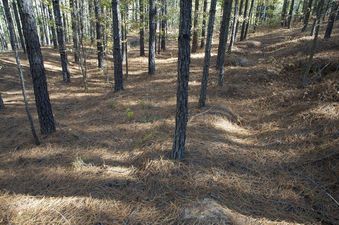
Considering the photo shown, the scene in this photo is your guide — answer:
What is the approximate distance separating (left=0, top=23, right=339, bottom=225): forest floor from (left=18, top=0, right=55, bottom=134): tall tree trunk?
25.6 inches

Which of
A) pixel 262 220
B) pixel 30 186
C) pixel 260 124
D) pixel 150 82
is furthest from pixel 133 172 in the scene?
pixel 150 82

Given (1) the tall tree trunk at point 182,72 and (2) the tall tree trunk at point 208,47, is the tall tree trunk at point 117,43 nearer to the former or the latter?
(2) the tall tree trunk at point 208,47

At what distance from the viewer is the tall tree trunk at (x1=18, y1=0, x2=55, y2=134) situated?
266 inches

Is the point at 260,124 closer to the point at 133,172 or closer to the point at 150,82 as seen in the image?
the point at 133,172

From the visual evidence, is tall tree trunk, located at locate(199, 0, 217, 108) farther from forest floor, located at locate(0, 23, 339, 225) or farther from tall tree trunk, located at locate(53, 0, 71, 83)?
tall tree trunk, located at locate(53, 0, 71, 83)

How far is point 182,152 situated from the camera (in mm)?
5238

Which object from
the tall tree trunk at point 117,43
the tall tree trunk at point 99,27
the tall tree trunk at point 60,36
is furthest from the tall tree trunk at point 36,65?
the tall tree trunk at point 99,27

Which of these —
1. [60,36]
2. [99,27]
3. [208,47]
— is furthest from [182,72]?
[99,27]

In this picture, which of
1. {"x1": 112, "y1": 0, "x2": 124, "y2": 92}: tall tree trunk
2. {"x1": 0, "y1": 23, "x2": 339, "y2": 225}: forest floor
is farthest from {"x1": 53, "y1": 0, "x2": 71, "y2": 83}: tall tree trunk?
{"x1": 0, "y1": 23, "x2": 339, "y2": 225}: forest floor

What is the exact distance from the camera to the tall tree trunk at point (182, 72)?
4430 millimetres

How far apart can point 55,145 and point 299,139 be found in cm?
726

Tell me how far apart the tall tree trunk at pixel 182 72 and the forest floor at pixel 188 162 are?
47 centimetres

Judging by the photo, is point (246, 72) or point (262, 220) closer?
point (262, 220)

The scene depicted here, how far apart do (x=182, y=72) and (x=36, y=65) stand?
5123 millimetres
